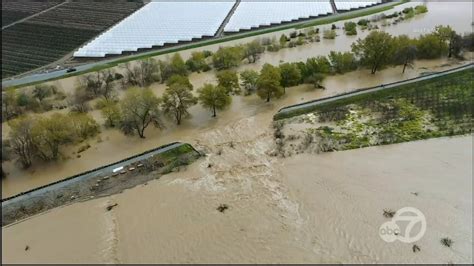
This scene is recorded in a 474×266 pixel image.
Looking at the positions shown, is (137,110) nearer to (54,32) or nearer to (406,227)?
(406,227)

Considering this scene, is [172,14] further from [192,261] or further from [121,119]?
[192,261]

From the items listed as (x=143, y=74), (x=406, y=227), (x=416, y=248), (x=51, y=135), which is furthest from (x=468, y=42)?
(x=51, y=135)

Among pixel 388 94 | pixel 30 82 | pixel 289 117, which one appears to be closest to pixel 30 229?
pixel 289 117

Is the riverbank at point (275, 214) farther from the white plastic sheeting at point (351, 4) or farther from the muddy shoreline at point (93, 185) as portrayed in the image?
the white plastic sheeting at point (351, 4)

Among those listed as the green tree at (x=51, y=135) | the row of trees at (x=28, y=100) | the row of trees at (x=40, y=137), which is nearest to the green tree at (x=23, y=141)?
the row of trees at (x=40, y=137)

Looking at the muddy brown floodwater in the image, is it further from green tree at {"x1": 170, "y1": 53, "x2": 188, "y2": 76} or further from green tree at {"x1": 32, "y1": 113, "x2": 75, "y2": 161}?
green tree at {"x1": 170, "y1": 53, "x2": 188, "y2": 76}

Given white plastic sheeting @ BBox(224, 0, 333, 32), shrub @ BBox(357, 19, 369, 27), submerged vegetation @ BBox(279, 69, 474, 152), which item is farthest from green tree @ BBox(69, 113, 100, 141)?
shrub @ BBox(357, 19, 369, 27)
